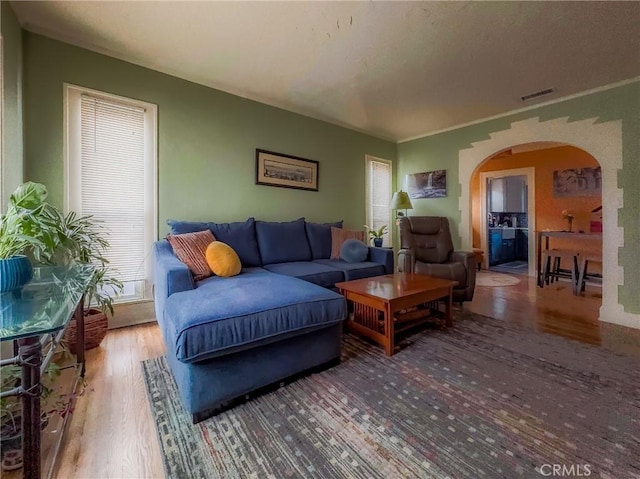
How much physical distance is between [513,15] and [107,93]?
3.16 metres

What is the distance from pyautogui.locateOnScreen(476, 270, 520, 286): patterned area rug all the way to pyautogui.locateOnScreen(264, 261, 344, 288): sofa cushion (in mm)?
2831

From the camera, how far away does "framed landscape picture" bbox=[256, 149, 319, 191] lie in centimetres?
333

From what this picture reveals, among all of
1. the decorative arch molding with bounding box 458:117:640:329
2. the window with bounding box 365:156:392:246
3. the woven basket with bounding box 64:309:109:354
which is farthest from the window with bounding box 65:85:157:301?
the decorative arch molding with bounding box 458:117:640:329

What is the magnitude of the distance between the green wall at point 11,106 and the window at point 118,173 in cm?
29

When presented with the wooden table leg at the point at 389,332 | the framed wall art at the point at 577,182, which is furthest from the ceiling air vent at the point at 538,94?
the wooden table leg at the point at 389,332

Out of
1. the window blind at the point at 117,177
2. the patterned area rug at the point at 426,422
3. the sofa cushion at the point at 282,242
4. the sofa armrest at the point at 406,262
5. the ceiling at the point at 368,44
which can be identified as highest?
the ceiling at the point at 368,44

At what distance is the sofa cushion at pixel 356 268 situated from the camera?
270cm

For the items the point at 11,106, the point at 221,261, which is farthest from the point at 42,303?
the point at 11,106

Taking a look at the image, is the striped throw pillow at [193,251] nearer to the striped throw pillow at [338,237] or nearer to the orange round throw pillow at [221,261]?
the orange round throw pillow at [221,261]

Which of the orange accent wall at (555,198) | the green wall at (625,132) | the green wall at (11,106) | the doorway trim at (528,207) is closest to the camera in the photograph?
the green wall at (11,106)

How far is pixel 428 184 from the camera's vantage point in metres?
4.51

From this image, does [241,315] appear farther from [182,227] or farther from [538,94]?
[538,94]

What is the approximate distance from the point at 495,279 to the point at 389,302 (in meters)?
3.62

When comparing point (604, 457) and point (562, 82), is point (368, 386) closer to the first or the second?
point (604, 457)
